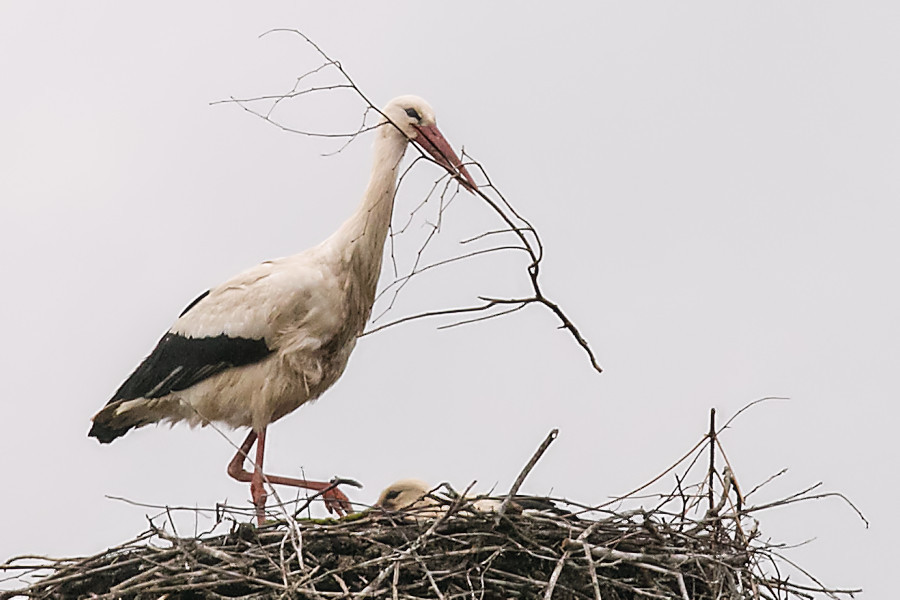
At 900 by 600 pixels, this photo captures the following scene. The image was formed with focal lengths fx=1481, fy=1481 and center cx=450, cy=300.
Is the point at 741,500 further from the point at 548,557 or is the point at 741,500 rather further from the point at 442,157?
the point at 442,157

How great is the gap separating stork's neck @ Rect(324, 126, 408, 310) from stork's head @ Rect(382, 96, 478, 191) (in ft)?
0.23

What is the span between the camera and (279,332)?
18.1 ft

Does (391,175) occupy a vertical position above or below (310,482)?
above

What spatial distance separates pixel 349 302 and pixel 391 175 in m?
0.52

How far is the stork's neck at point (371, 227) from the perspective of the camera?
561 centimetres

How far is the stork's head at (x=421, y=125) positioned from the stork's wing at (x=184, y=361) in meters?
0.96

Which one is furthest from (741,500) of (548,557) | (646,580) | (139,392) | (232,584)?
(139,392)

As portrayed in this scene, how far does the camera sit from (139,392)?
5.74 meters

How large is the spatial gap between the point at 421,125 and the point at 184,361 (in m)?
1.28

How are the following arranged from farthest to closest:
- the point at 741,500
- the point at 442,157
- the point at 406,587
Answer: the point at 442,157, the point at 741,500, the point at 406,587

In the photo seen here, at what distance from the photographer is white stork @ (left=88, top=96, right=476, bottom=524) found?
5512mm

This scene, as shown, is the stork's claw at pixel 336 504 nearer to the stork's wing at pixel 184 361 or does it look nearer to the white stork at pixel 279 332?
the white stork at pixel 279 332

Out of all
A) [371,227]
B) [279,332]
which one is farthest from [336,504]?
[371,227]

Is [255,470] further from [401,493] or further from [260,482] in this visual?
[401,493]
